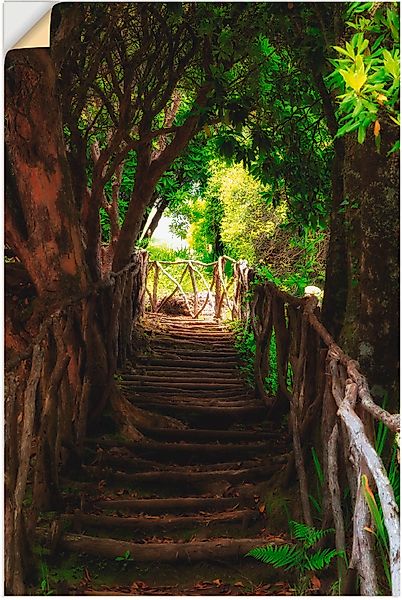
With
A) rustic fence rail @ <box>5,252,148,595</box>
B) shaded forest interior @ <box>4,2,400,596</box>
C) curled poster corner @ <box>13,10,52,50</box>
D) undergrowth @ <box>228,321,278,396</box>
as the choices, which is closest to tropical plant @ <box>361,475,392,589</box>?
shaded forest interior @ <box>4,2,400,596</box>

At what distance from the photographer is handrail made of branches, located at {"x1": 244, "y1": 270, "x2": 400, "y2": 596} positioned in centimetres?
174

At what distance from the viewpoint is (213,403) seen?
200 inches

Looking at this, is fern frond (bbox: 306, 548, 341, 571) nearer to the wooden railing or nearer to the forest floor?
the forest floor

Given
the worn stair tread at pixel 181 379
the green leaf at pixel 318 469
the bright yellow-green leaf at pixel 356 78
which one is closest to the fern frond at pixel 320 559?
the green leaf at pixel 318 469

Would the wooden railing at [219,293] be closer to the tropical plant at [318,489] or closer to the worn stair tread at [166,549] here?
the tropical plant at [318,489]

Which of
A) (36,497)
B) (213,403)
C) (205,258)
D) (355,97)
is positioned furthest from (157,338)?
(205,258)

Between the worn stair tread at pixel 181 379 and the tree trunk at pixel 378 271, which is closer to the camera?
the tree trunk at pixel 378 271

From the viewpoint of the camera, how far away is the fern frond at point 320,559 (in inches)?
90.4

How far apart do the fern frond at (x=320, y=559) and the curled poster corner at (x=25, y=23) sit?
193 cm

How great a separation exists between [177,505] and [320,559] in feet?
3.95

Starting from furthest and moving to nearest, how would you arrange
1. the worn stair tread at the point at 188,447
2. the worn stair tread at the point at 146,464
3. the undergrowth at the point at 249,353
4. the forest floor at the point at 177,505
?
1. the undergrowth at the point at 249,353
2. the worn stair tread at the point at 188,447
3. the worn stair tread at the point at 146,464
4. the forest floor at the point at 177,505

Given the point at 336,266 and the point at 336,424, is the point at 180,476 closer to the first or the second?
the point at 336,266

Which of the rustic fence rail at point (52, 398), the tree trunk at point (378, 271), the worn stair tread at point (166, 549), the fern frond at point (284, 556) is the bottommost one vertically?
the worn stair tread at point (166, 549)

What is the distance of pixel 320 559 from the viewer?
7.73 ft
